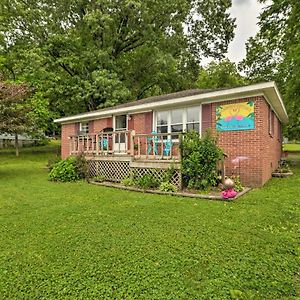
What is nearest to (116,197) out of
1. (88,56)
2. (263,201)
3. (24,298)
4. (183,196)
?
(183,196)

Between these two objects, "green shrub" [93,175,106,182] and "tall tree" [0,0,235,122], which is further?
"tall tree" [0,0,235,122]

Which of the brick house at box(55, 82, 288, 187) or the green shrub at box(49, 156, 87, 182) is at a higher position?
the brick house at box(55, 82, 288, 187)

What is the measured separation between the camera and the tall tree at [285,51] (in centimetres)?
1327

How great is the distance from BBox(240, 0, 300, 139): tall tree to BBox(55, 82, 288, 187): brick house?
3998mm

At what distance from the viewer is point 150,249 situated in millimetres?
3498

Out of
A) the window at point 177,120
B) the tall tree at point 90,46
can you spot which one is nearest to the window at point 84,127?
the tall tree at point 90,46

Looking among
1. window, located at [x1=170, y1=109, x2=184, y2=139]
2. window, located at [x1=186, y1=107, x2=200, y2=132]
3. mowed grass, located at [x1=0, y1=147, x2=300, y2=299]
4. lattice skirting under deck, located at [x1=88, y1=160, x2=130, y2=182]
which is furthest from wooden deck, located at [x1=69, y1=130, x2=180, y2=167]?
mowed grass, located at [x1=0, y1=147, x2=300, y2=299]

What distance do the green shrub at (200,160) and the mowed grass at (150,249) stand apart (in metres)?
1.28

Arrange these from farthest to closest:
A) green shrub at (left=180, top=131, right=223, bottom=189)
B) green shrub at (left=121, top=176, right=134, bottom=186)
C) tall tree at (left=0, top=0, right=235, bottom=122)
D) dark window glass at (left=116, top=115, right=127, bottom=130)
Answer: tall tree at (left=0, top=0, right=235, bottom=122)
dark window glass at (left=116, top=115, right=127, bottom=130)
green shrub at (left=121, top=176, right=134, bottom=186)
green shrub at (left=180, top=131, right=223, bottom=189)

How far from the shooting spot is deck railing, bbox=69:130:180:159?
910 centimetres

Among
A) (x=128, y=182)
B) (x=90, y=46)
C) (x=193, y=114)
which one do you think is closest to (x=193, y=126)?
(x=193, y=114)

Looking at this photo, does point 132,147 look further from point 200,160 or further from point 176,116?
point 200,160

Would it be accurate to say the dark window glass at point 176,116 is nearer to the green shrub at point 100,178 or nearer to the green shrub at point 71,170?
the green shrub at point 100,178

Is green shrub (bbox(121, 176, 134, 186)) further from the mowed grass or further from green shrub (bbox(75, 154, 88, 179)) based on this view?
the mowed grass
